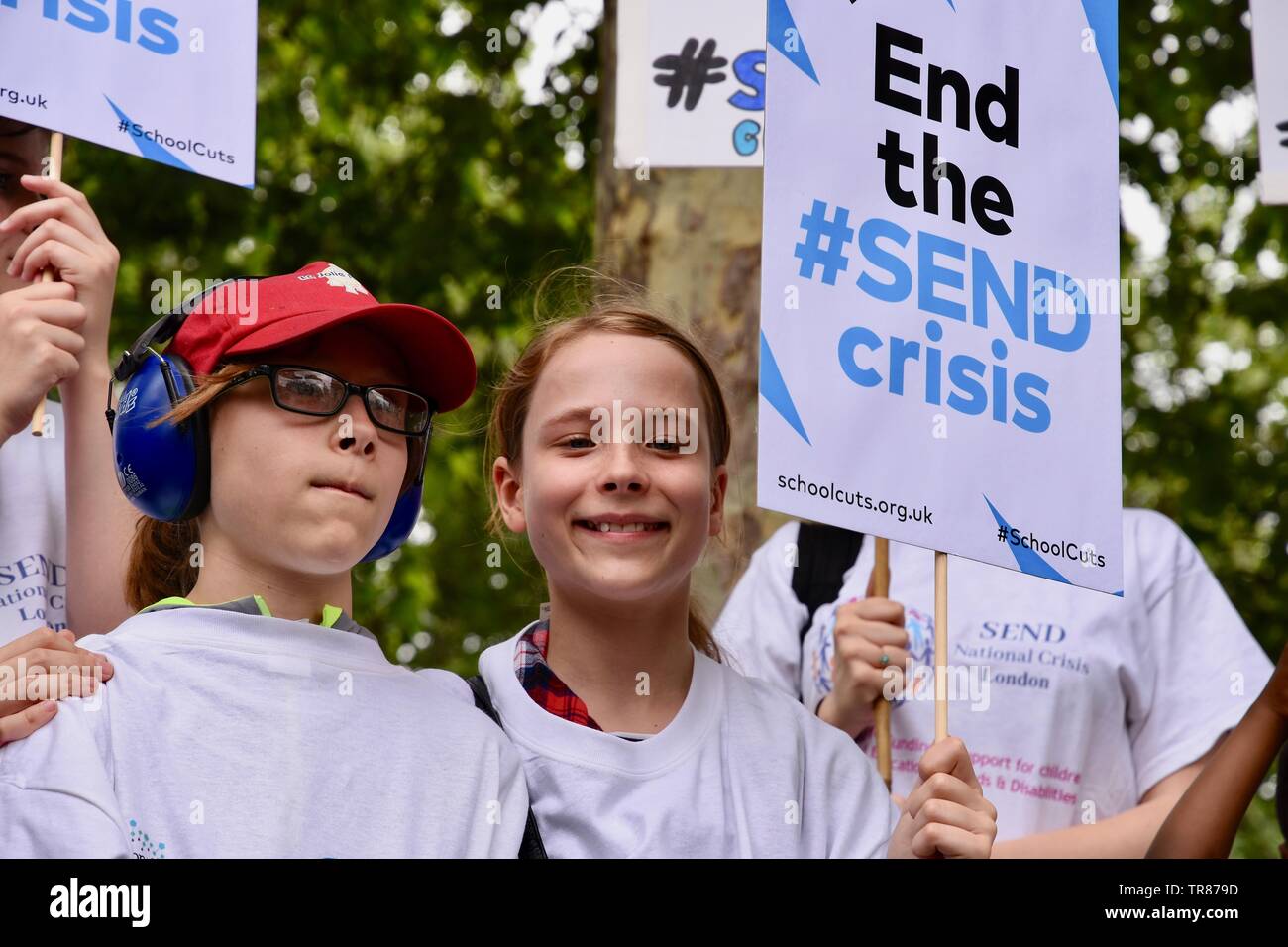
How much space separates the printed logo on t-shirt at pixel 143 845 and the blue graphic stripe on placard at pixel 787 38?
154 centimetres

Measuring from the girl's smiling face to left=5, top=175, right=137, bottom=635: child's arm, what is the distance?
29.4 inches

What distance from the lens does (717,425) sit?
300 centimetres

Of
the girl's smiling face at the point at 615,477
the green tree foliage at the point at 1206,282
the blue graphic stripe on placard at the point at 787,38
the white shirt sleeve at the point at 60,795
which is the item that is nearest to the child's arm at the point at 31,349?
the white shirt sleeve at the point at 60,795

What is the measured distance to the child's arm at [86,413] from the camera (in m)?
2.93

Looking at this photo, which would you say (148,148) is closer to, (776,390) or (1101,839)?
(776,390)

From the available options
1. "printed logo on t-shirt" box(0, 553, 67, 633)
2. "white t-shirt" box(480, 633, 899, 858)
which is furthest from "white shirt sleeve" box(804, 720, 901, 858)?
"printed logo on t-shirt" box(0, 553, 67, 633)

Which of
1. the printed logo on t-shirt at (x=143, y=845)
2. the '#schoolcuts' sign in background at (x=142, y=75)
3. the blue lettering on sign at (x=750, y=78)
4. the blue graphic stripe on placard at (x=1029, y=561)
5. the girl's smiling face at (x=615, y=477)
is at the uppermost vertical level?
the blue lettering on sign at (x=750, y=78)

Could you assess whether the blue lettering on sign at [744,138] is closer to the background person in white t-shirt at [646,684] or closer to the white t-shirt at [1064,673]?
the white t-shirt at [1064,673]

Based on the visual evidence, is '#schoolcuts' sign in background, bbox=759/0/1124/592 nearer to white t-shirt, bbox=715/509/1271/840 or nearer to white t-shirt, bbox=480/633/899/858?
white t-shirt, bbox=480/633/899/858

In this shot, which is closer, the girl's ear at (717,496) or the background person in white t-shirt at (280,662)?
the background person in white t-shirt at (280,662)

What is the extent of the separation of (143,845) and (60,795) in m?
0.13

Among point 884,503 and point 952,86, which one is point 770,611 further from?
point 952,86
